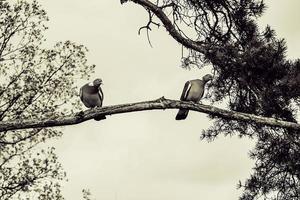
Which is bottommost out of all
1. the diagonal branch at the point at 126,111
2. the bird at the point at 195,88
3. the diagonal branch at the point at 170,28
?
the diagonal branch at the point at 126,111

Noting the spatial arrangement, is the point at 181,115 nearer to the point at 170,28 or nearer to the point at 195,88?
the point at 195,88

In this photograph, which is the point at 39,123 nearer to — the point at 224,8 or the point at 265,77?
the point at 265,77

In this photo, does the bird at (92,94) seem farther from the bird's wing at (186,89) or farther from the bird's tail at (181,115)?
the bird's wing at (186,89)

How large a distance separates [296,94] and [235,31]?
7.88ft

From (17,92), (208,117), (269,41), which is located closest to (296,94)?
(269,41)

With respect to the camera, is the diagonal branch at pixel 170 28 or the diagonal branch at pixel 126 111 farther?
the diagonal branch at pixel 170 28

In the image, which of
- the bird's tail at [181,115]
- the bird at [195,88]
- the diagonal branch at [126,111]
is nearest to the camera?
the diagonal branch at [126,111]

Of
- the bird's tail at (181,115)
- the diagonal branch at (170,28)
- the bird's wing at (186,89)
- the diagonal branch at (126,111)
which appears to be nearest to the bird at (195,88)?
the bird's wing at (186,89)

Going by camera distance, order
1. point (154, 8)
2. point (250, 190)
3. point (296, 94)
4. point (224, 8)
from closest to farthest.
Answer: point (296, 94) → point (154, 8) → point (250, 190) → point (224, 8)

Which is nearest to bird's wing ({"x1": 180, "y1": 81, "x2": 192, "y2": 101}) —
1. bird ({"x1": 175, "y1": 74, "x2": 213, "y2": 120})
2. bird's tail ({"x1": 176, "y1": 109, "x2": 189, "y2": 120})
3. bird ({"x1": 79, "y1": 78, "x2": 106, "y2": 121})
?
bird ({"x1": 175, "y1": 74, "x2": 213, "y2": 120})

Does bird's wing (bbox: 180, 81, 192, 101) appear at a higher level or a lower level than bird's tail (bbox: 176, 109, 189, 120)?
higher

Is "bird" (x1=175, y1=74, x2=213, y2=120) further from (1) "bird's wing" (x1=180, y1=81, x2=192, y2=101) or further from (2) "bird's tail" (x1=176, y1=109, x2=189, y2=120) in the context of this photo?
(2) "bird's tail" (x1=176, y1=109, x2=189, y2=120)

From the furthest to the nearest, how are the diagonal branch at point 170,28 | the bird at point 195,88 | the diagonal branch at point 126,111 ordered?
the bird at point 195,88 < the diagonal branch at point 170,28 < the diagonal branch at point 126,111

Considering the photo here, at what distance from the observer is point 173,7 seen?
843 cm
